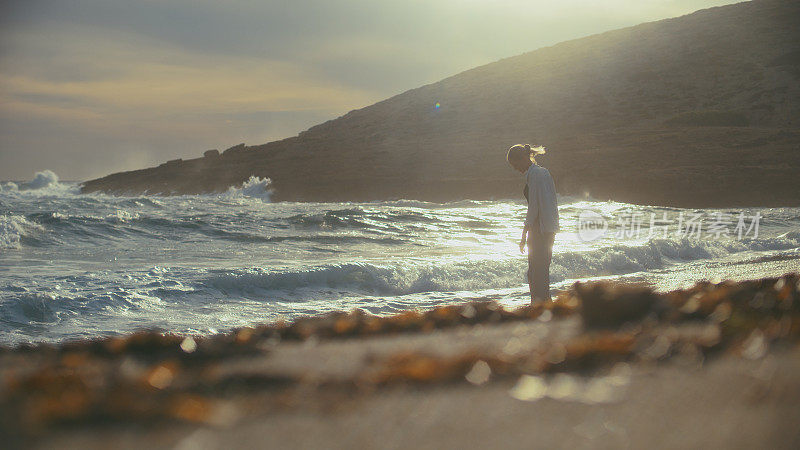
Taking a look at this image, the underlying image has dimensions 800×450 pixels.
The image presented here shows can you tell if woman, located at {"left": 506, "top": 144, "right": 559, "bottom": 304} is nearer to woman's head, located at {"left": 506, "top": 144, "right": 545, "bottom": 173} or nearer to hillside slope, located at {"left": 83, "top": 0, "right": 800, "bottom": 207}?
woman's head, located at {"left": 506, "top": 144, "right": 545, "bottom": 173}

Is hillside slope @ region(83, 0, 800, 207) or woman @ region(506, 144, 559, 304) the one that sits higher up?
hillside slope @ region(83, 0, 800, 207)

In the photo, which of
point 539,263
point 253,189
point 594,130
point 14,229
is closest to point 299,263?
point 539,263

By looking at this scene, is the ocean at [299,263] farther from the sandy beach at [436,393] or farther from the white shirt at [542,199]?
the sandy beach at [436,393]

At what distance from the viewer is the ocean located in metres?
7.98

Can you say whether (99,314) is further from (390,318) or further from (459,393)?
(459,393)

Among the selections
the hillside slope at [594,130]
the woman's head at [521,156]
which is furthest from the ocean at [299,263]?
the hillside slope at [594,130]

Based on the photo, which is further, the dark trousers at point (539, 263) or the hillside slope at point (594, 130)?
the hillside slope at point (594, 130)

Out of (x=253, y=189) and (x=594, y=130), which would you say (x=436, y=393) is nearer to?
(x=253, y=189)

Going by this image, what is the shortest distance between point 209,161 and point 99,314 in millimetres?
55257

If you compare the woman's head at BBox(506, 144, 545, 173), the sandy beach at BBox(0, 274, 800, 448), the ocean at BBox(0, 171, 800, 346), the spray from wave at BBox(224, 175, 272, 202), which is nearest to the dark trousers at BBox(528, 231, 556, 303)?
the woman's head at BBox(506, 144, 545, 173)

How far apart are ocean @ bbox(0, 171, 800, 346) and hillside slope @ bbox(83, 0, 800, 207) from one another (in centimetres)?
1650

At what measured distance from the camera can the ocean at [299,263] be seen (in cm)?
798

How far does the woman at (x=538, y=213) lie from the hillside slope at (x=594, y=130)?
31.0 meters

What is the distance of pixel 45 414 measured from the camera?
1.77 m
